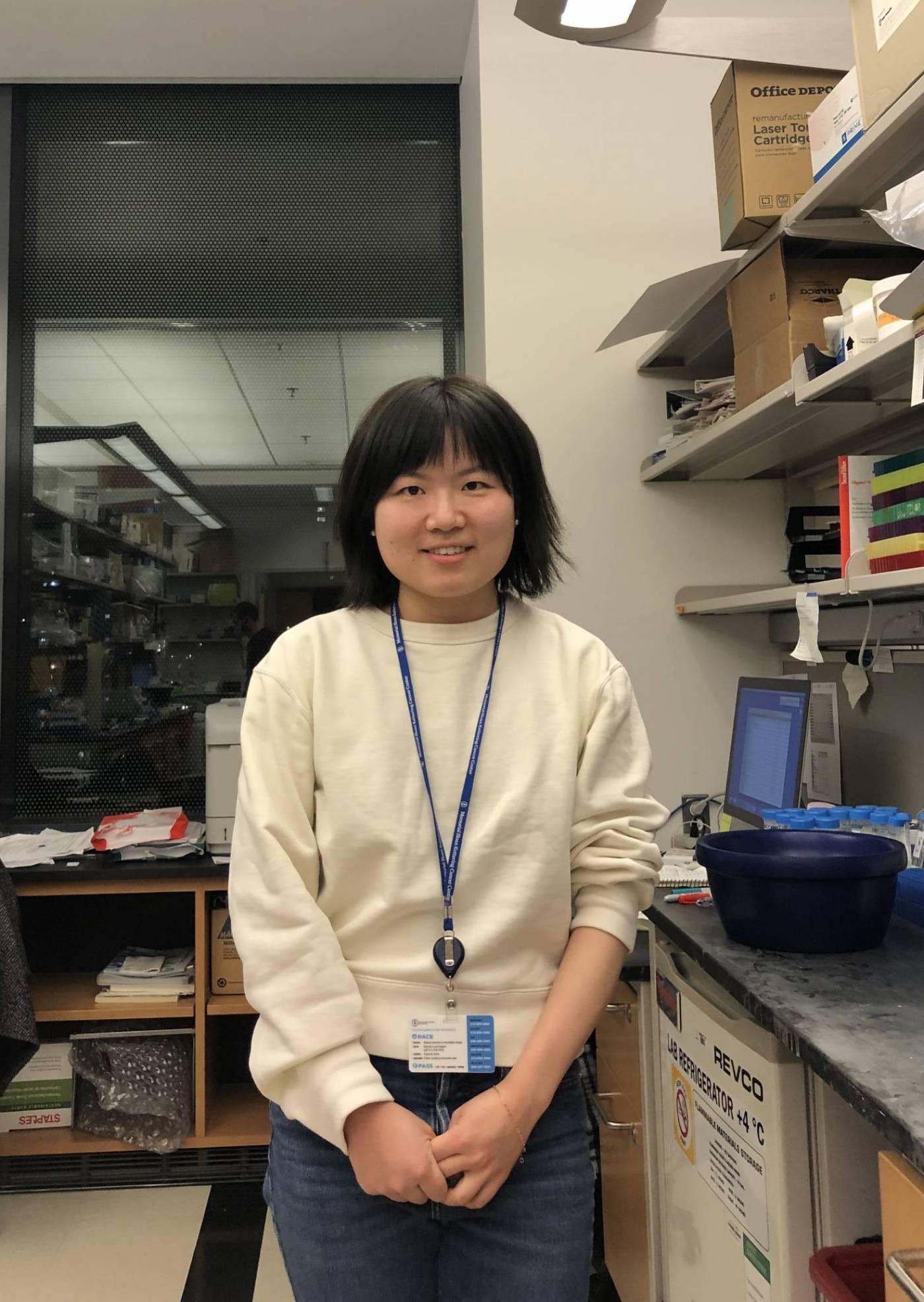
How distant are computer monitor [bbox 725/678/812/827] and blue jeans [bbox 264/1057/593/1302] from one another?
1120mm

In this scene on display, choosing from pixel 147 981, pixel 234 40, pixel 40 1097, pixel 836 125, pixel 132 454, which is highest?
pixel 234 40

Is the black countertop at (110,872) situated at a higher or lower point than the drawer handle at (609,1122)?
higher

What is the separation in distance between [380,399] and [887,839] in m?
0.93

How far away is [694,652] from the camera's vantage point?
2.54 metres

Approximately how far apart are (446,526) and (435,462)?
0.24ft

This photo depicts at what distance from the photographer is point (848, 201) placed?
162 centimetres

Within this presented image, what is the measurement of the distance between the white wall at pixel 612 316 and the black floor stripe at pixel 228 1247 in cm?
145

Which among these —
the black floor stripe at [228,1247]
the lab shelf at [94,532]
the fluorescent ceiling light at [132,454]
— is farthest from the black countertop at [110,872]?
the fluorescent ceiling light at [132,454]

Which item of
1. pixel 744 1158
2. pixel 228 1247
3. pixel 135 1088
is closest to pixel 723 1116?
pixel 744 1158

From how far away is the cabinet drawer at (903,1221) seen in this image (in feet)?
2.64

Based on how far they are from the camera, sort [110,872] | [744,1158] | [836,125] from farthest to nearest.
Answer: [110,872]
[836,125]
[744,1158]

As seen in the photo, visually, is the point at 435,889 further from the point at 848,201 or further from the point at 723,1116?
the point at 848,201

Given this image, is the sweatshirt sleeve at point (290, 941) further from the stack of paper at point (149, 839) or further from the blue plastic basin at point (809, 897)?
the stack of paper at point (149, 839)

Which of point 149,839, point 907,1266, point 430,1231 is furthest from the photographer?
point 149,839
